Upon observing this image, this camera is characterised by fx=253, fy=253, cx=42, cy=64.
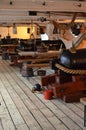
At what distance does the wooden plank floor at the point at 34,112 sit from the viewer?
Answer: 3.59 meters

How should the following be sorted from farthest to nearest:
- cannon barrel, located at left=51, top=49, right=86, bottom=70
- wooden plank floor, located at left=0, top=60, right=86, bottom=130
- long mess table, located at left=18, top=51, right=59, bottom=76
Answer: long mess table, located at left=18, top=51, right=59, bottom=76 → cannon barrel, located at left=51, top=49, right=86, bottom=70 → wooden plank floor, located at left=0, top=60, right=86, bottom=130

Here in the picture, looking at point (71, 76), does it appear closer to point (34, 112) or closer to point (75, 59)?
point (75, 59)

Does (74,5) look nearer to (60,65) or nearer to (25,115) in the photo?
(60,65)

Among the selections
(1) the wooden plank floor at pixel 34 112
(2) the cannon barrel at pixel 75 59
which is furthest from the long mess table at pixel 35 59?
(2) the cannon barrel at pixel 75 59

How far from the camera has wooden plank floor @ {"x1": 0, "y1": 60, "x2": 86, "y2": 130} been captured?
359 cm

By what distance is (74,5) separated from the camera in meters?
4.64

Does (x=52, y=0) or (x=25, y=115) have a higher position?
(x=52, y=0)

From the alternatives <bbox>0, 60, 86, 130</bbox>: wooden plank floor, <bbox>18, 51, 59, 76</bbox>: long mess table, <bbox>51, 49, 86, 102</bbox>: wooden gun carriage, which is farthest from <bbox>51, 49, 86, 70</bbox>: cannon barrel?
<bbox>18, 51, 59, 76</bbox>: long mess table

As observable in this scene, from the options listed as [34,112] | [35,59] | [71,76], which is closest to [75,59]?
[71,76]

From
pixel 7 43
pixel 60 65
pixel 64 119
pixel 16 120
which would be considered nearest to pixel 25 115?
pixel 16 120

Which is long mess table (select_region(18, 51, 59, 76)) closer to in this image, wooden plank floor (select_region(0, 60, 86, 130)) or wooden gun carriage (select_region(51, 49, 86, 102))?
wooden plank floor (select_region(0, 60, 86, 130))

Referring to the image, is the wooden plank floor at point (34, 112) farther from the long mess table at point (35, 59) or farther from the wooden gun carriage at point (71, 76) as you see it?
the long mess table at point (35, 59)

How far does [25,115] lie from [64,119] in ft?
2.07

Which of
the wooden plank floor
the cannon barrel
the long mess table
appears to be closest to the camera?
the wooden plank floor
